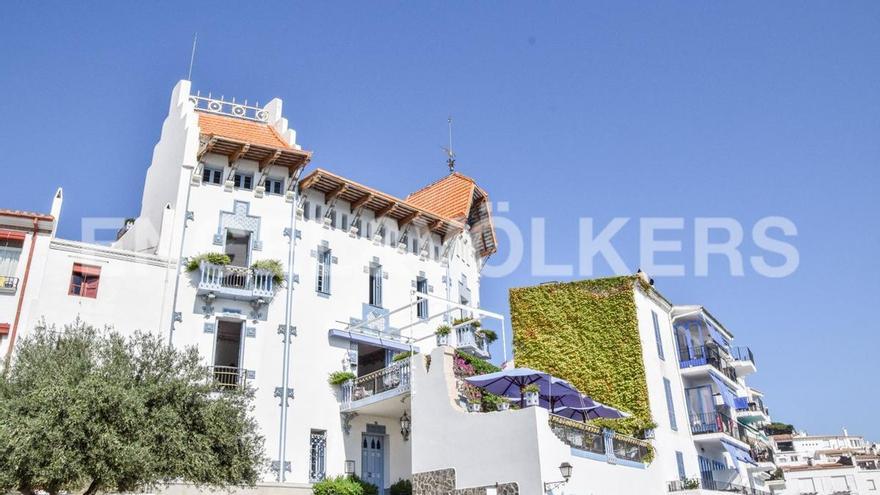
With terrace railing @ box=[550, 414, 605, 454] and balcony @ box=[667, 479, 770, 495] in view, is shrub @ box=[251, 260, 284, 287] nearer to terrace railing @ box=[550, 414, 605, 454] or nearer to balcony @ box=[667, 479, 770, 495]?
terrace railing @ box=[550, 414, 605, 454]

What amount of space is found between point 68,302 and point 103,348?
20.0ft

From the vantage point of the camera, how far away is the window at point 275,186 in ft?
87.6

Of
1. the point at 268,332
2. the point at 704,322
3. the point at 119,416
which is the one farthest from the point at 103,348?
the point at 704,322

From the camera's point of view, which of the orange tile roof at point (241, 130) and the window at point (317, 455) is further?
the orange tile roof at point (241, 130)

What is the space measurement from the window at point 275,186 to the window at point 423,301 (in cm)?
693

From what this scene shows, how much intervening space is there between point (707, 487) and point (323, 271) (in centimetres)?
1769

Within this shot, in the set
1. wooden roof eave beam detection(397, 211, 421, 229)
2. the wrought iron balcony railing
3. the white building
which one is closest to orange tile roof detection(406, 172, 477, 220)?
the white building

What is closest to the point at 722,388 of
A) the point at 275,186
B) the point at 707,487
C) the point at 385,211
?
the point at 707,487

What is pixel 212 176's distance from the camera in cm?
2583

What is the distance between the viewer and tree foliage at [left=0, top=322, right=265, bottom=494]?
48.3ft

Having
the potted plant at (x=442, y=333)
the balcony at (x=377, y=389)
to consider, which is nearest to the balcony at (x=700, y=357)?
the potted plant at (x=442, y=333)

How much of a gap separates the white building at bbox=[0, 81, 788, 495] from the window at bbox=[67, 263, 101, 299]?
5 cm

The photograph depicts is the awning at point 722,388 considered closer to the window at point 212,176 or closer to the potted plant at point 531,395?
the potted plant at point 531,395

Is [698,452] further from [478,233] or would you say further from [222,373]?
[222,373]
